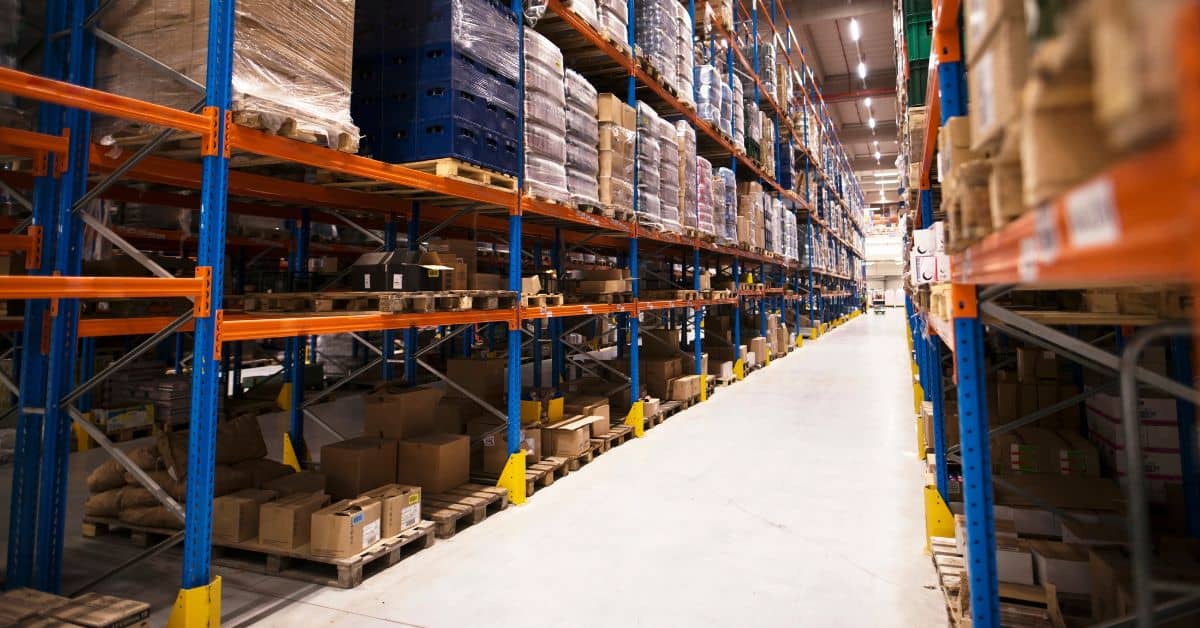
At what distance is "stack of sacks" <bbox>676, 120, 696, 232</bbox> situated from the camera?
7.95m

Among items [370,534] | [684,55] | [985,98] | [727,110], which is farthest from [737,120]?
[985,98]

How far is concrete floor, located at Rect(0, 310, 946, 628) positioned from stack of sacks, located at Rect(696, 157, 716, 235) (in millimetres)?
3655

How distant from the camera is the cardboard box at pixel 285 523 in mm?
3551

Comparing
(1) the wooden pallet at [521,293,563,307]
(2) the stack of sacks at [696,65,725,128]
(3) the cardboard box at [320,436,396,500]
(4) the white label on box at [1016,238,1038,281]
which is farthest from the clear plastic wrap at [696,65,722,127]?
(4) the white label on box at [1016,238,1038,281]

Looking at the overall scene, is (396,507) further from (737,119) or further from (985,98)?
(737,119)

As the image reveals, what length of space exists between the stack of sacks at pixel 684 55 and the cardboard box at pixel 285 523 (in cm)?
664

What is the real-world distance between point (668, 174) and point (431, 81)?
12.9ft

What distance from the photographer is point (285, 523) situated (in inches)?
140

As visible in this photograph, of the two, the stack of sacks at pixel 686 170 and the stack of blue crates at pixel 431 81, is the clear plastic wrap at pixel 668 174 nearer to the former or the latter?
the stack of sacks at pixel 686 170

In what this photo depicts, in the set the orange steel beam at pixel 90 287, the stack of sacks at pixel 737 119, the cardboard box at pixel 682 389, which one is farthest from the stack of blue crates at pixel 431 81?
the stack of sacks at pixel 737 119

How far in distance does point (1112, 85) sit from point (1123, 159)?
0.38 feet

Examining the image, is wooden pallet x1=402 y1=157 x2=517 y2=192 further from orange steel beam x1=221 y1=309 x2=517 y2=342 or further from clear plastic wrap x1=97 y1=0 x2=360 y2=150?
orange steel beam x1=221 y1=309 x2=517 y2=342

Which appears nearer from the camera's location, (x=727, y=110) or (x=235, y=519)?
(x=235, y=519)

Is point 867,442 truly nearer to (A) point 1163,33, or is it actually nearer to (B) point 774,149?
(A) point 1163,33
